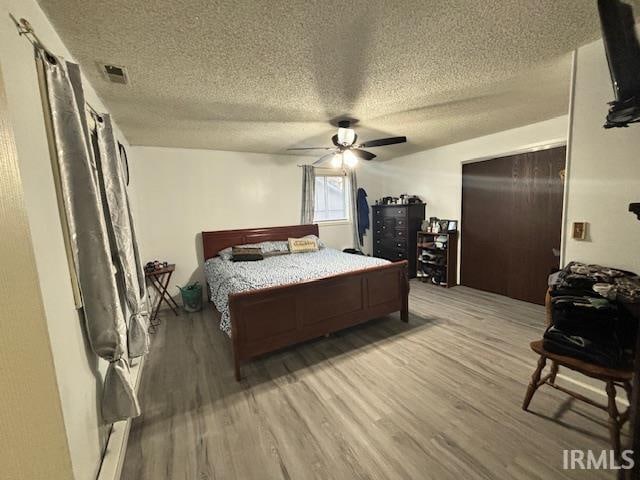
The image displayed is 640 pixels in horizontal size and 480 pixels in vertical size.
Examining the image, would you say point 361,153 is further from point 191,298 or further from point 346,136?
point 191,298

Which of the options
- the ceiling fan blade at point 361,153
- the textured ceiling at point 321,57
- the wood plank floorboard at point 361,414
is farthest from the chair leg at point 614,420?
the ceiling fan blade at point 361,153

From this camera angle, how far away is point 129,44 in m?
1.57

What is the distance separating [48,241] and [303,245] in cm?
340

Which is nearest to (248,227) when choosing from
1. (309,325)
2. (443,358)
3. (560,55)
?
(309,325)

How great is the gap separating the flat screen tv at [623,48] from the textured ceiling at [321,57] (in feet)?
0.75

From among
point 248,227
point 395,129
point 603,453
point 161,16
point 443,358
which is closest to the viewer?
point 161,16

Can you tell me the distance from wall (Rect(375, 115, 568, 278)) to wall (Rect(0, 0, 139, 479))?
4609mm

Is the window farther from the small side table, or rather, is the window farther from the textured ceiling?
the small side table

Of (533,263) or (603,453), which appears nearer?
(603,453)

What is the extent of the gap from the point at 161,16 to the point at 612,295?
9.54ft

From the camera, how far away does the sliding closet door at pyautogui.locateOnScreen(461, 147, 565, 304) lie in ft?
11.2

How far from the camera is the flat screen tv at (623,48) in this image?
122 cm

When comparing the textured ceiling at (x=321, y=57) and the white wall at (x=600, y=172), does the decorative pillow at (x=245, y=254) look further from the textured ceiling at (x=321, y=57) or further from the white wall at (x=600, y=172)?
the white wall at (x=600, y=172)

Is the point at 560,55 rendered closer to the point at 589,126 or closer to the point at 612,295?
the point at 589,126
